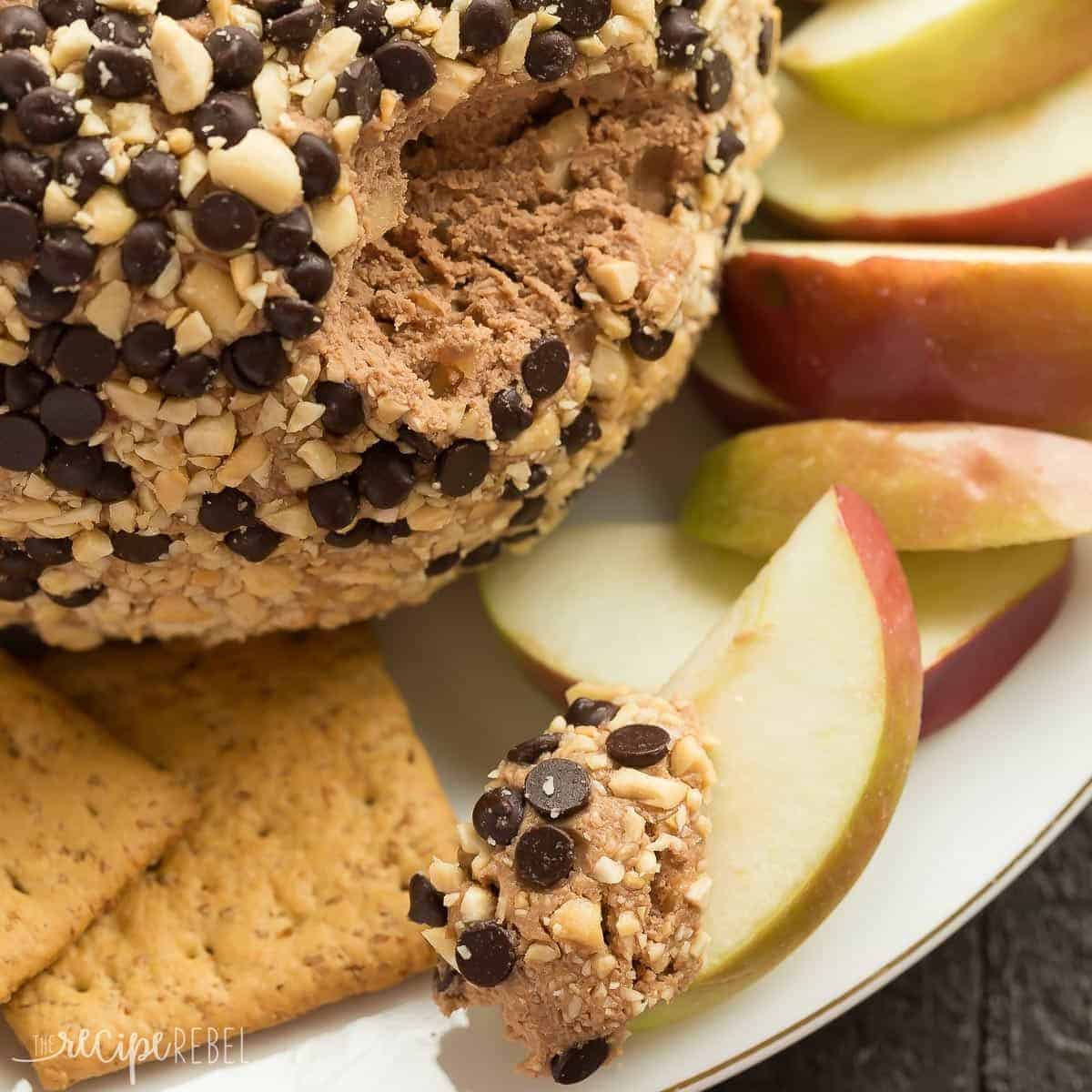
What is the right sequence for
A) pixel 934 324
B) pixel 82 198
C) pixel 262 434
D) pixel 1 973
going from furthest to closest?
1. pixel 934 324
2. pixel 1 973
3. pixel 262 434
4. pixel 82 198

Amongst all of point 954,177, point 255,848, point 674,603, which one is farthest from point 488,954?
point 954,177

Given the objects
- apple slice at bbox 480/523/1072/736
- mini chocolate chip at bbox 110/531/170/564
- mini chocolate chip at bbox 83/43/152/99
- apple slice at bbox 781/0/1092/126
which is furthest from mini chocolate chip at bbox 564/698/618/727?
apple slice at bbox 781/0/1092/126

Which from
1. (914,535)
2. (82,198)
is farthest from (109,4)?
(914,535)

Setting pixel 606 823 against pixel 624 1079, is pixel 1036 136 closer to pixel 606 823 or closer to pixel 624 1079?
pixel 606 823

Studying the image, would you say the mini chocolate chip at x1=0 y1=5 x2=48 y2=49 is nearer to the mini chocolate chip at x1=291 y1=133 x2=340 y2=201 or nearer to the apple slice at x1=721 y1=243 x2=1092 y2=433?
the mini chocolate chip at x1=291 y1=133 x2=340 y2=201

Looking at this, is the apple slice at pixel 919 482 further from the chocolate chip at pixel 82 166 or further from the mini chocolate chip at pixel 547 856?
the chocolate chip at pixel 82 166
